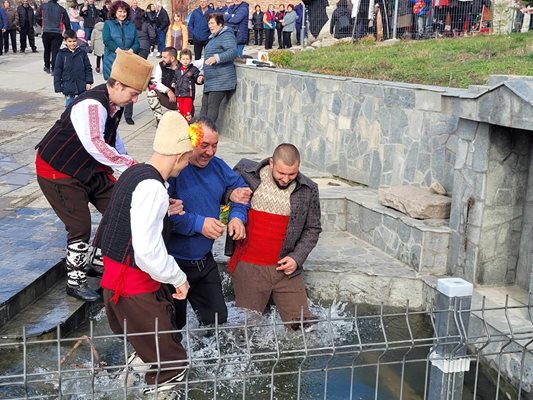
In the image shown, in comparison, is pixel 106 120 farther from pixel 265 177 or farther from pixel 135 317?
pixel 135 317

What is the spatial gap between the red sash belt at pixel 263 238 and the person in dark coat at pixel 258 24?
21.4 metres

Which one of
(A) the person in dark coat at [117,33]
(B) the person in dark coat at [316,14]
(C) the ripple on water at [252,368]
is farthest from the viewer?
(B) the person in dark coat at [316,14]

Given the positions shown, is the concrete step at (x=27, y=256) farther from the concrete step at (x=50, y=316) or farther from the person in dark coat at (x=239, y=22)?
the person in dark coat at (x=239, y=22)

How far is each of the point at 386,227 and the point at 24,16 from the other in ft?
66.4

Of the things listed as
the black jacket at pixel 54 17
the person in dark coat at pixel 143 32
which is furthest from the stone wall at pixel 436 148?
the black jacket at pixel 54 17

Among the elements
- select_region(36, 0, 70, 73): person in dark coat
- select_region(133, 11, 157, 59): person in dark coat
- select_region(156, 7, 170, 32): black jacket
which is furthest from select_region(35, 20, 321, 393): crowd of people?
select_region(156, 7, 170, 32): black jacket

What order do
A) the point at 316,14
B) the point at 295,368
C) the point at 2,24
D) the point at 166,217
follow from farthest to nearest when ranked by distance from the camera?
the point at 2,24 < the point at 316,14 < the point at 295,368 < the point at 166,217

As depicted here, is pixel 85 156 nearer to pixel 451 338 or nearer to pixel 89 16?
pixel 451 338

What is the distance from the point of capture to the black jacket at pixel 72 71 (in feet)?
39.5

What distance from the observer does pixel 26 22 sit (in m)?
24.8

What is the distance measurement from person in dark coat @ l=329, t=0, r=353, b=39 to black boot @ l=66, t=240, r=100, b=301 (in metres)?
12.4

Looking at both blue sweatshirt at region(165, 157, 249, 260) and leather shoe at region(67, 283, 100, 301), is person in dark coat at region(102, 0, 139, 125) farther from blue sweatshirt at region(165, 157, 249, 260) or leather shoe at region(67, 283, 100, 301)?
blue sweatshirt at region(165, 157, 249, 260)

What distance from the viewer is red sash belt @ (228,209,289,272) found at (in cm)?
559

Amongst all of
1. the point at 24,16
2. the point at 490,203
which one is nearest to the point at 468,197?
the point at 490,203
